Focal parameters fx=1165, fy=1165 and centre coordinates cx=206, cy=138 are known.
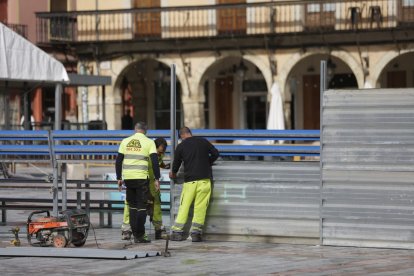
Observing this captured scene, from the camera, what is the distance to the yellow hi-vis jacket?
15898 millimetres

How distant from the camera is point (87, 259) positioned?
14016mm

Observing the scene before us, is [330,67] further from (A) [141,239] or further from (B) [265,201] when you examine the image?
(A) [141,239]

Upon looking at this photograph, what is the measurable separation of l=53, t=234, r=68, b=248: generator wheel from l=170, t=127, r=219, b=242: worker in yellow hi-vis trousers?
5.68ft

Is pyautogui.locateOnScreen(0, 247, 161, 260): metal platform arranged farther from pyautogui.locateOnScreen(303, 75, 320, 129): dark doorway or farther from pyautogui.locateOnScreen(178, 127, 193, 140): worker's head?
pyautogui.locateOnScreen(303, 75, 320, 129): dark doorway

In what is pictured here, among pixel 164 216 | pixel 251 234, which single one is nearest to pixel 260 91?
pixel 164 216

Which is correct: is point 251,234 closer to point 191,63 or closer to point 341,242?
point 341,242

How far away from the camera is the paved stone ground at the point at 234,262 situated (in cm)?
1282

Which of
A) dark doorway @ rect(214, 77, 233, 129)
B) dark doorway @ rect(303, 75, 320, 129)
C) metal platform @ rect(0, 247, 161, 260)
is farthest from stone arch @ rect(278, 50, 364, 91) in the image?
metal platform @ rect(0, 247, 161, 260)

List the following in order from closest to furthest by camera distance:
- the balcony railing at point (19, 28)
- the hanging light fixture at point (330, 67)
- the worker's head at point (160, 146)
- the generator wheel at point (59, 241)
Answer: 1. the generator wheel at point (59, 241)
2. the worker's head at point (160, 146)
3. the hanging light fixture at point (330, 67)
4. the balcony railing at point (19, 28)

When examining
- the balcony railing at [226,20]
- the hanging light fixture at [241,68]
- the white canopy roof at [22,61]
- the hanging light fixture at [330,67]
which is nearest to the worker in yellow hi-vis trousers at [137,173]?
the white canopy roof at [22,61]

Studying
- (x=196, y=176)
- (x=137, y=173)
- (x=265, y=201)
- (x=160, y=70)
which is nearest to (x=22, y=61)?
(x=137, y=173)

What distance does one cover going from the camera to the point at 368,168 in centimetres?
1510

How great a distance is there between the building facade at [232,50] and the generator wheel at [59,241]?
22955 millimetres

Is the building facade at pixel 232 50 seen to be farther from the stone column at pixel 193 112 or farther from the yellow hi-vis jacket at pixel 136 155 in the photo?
the yellow hi-vis jacket at pixel 136 155
